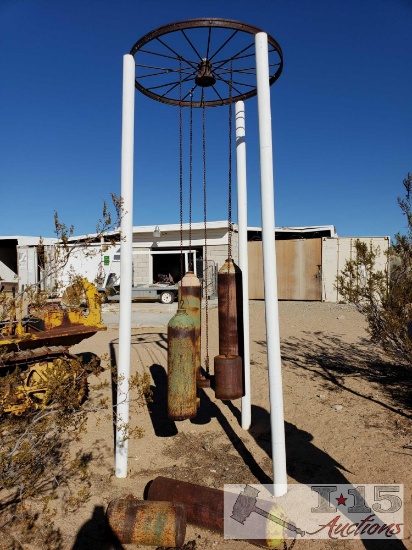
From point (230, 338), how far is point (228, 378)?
0.35 metres

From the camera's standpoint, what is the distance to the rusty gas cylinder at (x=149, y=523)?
281cm

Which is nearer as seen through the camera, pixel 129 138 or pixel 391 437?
pixel 129 138

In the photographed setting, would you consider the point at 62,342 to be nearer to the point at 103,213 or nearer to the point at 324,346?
the point at 103,213

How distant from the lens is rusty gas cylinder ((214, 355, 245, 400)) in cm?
352

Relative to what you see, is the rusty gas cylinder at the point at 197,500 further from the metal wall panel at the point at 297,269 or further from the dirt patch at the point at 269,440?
the metal wall panel at the point at 297,269

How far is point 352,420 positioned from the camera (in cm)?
507

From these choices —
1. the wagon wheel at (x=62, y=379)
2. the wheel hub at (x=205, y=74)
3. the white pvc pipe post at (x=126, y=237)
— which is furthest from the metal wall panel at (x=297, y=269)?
the wagon wheel at (x=62, y=379)

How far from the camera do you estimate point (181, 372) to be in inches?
131

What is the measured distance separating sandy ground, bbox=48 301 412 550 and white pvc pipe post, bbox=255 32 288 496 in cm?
59

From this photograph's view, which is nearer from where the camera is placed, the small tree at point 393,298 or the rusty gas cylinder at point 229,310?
the rusty gas cylinder at point 229,310

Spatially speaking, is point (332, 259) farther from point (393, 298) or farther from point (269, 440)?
point (269, 440)

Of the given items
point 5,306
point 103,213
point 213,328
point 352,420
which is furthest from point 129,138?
point 213,328

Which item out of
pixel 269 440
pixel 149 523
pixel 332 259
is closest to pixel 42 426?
pixel 149 523

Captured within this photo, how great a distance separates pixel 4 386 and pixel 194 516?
5.84 feet
